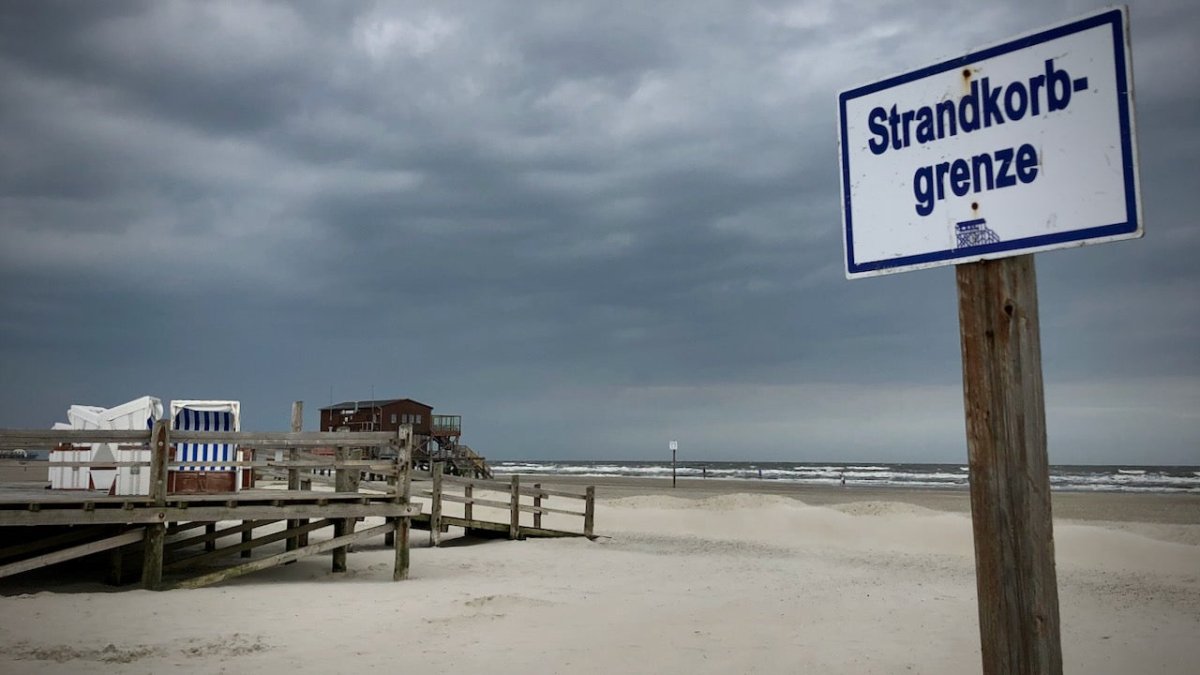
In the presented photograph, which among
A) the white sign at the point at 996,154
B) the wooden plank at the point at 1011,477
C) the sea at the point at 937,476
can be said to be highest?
the white sign at the point at 996,154

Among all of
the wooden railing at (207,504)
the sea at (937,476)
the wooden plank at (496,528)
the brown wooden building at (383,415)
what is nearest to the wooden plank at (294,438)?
the wooden railing at (207,504)

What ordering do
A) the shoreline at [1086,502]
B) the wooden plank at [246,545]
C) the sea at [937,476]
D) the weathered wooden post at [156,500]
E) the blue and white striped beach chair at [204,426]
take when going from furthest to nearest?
the sea at [937,476]
the shoreline at [1086,502]
the blue and white striped beach chair at [204,426]
the wooden plank at [246,545]
the weathered wooden post at [156,500]

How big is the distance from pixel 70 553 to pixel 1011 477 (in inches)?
435

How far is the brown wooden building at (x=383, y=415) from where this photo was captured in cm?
5944

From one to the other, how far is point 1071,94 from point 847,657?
6.60 m

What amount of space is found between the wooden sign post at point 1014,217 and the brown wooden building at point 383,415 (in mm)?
57385

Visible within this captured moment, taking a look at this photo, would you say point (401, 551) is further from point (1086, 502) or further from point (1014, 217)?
point (1086, 502)

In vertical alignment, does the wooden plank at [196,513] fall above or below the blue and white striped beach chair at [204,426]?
below

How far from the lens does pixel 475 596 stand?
1084 cm

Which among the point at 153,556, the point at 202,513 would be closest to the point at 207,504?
the point at 202,513

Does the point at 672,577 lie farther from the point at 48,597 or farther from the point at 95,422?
the point at 95,422

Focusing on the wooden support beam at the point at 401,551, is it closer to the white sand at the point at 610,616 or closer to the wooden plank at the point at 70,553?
the white sand at the point at 610,616

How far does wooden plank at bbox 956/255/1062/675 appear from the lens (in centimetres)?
253

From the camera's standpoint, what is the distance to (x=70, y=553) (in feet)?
33.6
